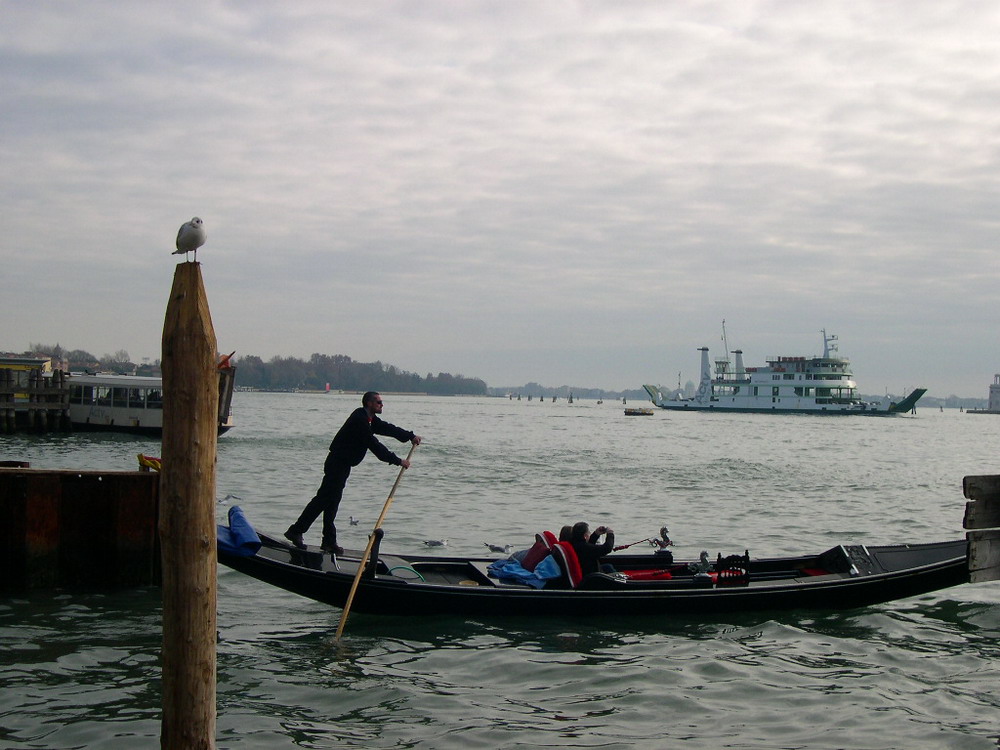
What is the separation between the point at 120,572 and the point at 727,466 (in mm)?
30120

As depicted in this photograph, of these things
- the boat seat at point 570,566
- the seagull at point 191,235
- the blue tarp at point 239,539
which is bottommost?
the boat seat at point 570,566

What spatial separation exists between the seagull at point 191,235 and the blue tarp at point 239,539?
16.9ft

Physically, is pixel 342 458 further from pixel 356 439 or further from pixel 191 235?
pixel 191 235

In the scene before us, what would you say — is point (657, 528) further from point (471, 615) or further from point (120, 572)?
point (120, 572)

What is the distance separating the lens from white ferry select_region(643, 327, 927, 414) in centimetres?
10975

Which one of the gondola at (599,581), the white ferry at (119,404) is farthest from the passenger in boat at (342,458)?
the white ferry at (119,404)

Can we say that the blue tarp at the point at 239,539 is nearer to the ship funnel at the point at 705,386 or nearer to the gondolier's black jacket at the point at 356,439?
the gondolier's black jacket at the point at 356,439

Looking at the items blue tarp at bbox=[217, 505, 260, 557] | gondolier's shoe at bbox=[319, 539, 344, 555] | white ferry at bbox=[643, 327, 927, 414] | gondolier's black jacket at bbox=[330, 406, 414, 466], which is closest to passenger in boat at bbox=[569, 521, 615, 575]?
gondolier's black jacket at bbox=[330, 406, 414, 466]

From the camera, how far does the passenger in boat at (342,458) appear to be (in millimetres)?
11312

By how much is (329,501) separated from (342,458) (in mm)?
537

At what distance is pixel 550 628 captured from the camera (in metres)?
10.2

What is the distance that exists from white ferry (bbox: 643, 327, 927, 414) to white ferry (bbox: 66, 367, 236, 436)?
8327 centimetres

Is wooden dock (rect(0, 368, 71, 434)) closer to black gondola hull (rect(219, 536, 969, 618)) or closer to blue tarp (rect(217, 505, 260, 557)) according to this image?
black gondola hull (rect(219, 536, 969, 618))

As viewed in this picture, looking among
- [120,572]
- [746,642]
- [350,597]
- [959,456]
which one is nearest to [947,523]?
[746,642]
